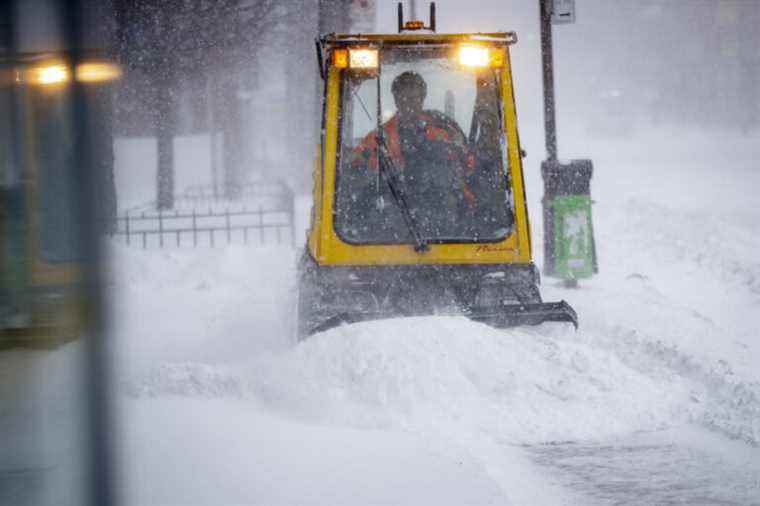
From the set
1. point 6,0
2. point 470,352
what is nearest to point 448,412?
point 470,352

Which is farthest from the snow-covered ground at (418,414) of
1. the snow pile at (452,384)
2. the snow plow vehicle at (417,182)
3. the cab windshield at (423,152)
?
the cab windshield at (423,152)

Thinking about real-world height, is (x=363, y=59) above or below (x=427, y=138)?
above

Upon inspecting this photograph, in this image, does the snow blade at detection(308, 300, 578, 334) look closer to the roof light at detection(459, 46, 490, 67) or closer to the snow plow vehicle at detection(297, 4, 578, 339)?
the snow plow vehicle at detection(297, 4, 578, 339)

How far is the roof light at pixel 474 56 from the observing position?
622cm

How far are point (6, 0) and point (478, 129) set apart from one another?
4.06 metres

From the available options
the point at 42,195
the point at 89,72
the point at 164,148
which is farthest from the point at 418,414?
the point at 164,148

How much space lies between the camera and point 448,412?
187 inches

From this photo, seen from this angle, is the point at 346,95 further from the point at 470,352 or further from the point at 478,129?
the point at 470,352

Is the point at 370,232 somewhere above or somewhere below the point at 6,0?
below

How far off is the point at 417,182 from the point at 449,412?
236cm

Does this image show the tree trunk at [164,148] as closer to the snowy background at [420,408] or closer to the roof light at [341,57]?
the snowy background at [420,408]

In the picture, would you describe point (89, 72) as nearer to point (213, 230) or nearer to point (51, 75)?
point (51, 75)

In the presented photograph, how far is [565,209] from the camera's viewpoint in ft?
33.6

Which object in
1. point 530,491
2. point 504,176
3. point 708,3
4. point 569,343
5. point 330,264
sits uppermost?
point 708,3
